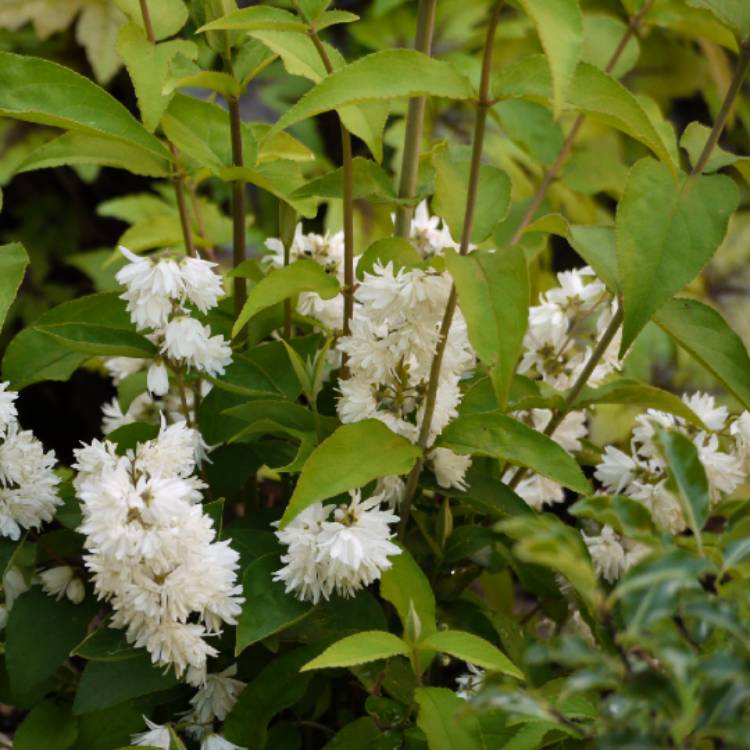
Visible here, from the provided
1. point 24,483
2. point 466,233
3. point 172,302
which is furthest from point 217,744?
point 466,233

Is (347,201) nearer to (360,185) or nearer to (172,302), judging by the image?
(360,185)

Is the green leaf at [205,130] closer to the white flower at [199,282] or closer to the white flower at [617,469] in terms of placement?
the white flower at [199,282]

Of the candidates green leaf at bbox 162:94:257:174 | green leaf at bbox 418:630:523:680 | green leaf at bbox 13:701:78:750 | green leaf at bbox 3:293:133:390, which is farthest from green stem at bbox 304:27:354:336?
green leaf at bbox 13:701:78:750

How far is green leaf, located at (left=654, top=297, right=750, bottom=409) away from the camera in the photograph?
0.95 meters

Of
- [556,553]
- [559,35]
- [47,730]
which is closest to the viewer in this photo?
[556,553]

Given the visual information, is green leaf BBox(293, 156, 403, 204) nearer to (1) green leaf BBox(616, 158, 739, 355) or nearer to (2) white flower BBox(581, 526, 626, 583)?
(1) green leaf BBox(616, 158, 739, 355)

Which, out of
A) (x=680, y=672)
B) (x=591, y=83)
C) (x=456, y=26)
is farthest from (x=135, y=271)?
(x=456, y=26)

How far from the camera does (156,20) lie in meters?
1.08

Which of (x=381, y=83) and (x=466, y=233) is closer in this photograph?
(x=381, y=83)

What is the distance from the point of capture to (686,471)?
70 cm

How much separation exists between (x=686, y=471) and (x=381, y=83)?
34cm

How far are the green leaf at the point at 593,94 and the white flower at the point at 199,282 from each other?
295 mm

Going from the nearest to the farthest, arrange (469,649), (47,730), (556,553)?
(556,553), (469,649), (47,730)

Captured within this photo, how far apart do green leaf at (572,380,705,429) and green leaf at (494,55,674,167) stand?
242mm
